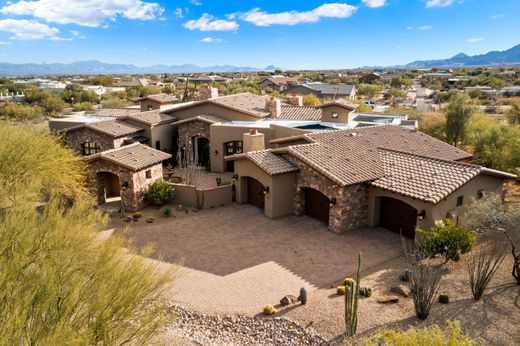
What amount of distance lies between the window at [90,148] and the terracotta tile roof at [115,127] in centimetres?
162

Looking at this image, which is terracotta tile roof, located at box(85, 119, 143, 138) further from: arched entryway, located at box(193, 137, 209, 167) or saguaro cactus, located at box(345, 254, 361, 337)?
saguaro cactus, located at box(345, 254, 361, 337)

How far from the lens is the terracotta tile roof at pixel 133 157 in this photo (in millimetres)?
24672

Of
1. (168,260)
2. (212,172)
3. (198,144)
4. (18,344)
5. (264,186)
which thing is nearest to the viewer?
(18,344)

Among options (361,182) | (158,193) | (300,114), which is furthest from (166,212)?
(300,114)

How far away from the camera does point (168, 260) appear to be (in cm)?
1869

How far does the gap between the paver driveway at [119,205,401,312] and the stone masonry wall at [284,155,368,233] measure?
24.0 inches

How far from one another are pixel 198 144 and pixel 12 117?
123ft

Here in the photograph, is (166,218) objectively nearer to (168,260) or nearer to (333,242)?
(168,260)

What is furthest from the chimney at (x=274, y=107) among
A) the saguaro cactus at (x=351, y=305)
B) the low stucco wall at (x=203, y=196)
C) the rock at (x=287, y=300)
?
the saguaro cactus at (x=351, y=305)

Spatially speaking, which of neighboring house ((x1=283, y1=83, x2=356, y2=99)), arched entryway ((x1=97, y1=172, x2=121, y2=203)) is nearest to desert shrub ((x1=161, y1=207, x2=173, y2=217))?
arched entryway ((x1=97, y1=172, x2=121, y2=203))

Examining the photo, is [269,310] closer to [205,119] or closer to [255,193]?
[255,193]

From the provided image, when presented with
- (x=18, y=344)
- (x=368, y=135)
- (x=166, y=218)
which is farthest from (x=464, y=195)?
(x=18, y=344)

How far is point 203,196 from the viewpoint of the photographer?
25.6m

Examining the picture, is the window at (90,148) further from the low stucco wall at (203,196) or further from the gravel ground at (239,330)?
the gravel ground at (239,330)
